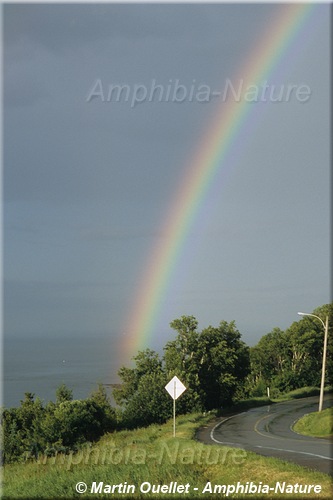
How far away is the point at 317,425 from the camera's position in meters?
37.5

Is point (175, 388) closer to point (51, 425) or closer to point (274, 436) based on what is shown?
point (274, 436)

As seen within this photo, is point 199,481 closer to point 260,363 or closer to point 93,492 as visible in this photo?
point 93,492

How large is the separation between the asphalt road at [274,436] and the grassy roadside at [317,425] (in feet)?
2.41

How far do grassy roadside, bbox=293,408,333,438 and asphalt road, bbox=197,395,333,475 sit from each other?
2.41ft

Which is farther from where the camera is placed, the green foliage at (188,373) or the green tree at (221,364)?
the green tree at (221,364)

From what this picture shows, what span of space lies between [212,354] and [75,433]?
22.1 metres

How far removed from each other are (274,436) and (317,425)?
191 inches

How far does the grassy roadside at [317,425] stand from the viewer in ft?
→ 118

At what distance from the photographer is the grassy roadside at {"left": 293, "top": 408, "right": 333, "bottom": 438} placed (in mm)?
35969

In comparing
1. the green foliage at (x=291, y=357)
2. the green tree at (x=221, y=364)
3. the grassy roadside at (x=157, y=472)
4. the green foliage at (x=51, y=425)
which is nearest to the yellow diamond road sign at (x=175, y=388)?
the grassy roadside at (x=157, y=472)

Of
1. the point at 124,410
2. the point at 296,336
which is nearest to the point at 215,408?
the point at 124,410

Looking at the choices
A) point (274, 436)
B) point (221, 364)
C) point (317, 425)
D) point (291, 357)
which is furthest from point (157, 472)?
point (291, 357)
